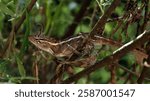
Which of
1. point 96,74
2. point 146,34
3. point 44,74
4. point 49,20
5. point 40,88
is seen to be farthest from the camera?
point 96,74

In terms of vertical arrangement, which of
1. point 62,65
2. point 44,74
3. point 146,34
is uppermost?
point 146,34

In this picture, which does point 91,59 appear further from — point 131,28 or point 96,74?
point 96,74

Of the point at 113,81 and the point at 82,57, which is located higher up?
the point at 82,57

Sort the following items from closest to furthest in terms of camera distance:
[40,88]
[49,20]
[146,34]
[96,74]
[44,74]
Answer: [146,34], [40,88], [49,20], [44,74], [96,74]

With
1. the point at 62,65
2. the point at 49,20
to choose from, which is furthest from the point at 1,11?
the point at 49,20

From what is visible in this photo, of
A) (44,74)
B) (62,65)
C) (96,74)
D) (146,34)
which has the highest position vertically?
(146,34)

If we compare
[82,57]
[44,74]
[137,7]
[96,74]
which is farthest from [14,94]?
[96,74]

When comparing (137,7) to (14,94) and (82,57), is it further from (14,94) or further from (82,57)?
(14,94)

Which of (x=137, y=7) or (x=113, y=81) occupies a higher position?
(x=137, y=7)

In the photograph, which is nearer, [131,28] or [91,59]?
[91,59]
